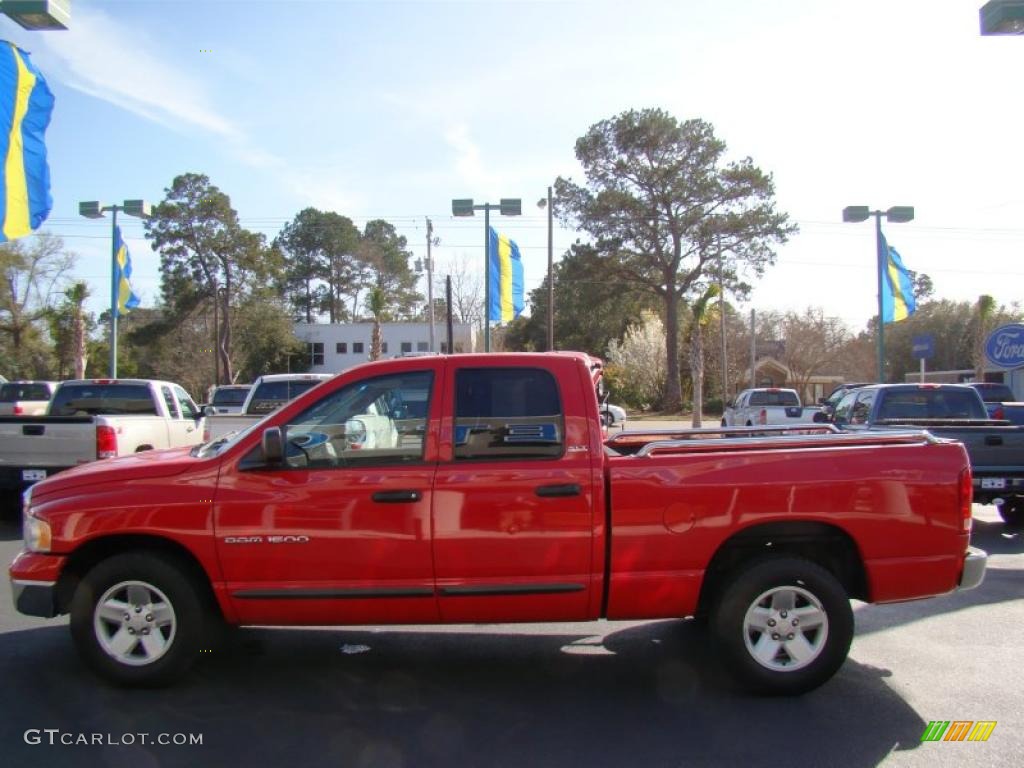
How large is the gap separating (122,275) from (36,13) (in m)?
18.5

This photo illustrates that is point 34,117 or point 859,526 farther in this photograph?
point 34,117

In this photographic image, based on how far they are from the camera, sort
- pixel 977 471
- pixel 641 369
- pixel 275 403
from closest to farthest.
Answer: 1. pixel 977 471
2. pixel 275 403
3. pixel 641 369

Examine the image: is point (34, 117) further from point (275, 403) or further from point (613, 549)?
point (613, 549)

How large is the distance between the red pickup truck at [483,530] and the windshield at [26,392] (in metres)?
24.9

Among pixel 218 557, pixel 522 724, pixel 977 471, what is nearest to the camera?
pixel 522 724

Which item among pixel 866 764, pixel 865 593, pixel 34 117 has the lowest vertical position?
pixel 866 764

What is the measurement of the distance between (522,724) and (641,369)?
159 ft

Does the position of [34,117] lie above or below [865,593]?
above

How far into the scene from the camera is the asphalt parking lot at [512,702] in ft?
13.5

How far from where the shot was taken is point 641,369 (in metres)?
52.0

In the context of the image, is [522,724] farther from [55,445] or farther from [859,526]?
[55,445]

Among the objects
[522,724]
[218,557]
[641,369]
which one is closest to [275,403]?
[218,557]

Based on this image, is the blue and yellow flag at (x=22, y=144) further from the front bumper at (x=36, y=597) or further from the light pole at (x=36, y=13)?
the front bumper at (x=36, y=597)

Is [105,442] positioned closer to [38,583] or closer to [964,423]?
[38,583]
